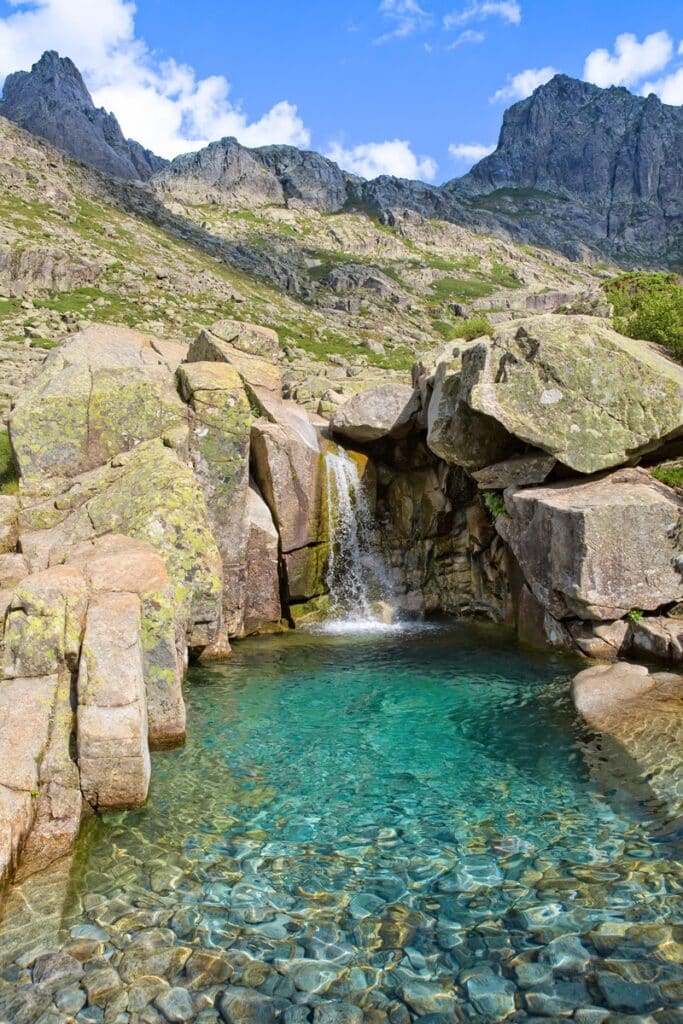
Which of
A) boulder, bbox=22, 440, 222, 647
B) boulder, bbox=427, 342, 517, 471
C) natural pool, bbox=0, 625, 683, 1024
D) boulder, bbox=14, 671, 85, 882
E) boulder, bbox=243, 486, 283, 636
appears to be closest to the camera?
natural pool, bbox=0, 625, 683, 1024

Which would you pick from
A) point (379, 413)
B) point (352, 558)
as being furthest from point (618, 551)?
point (379, 413)

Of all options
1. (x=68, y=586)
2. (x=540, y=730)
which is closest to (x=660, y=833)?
(x=540, y=730)

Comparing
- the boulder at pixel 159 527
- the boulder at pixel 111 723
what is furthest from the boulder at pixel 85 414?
the boulder at pixel 111 723

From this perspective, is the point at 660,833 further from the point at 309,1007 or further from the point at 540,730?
the point at 309,1007

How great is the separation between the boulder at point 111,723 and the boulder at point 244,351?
17364 mm

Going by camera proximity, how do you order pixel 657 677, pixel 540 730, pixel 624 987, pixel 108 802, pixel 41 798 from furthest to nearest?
pixel 657 677 < pixel 540 730 < pixel 108 802 < pixel 41 798 < pixel 624 987

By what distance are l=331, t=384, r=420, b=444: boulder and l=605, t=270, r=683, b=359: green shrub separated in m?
9.66

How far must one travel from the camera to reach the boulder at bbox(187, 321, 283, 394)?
28.9m

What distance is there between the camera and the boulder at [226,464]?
23.6 metres

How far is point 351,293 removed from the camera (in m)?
181

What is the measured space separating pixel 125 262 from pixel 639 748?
5485 inches

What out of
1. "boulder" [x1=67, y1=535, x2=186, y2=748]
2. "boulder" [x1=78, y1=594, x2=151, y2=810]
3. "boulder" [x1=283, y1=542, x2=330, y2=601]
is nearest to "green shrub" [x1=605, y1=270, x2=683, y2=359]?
"boulder" [x1=283, y1=542, x2=330, y2=601]

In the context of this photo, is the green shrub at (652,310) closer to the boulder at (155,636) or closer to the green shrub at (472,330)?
the green shrub at (472,330)

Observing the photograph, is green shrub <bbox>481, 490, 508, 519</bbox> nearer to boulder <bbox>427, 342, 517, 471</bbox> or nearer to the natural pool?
boulder <bbox>427, 342, 517, 471</bbox>
